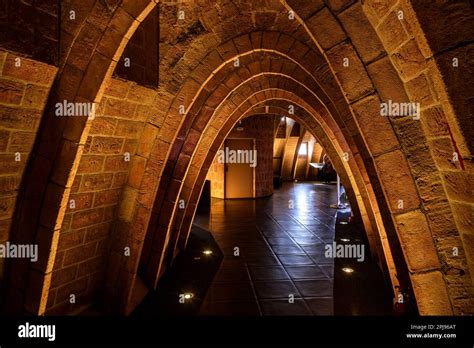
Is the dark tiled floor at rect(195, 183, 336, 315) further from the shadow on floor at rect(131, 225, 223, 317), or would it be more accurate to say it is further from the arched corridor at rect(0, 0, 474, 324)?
the shadow on floor at rect(131, 225, 223, 317)

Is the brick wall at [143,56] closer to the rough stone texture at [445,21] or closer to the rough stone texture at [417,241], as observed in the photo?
the rough stone texture at [445,21]

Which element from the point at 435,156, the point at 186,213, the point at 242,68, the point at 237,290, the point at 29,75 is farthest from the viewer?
the point at 186,213

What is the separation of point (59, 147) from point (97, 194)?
1369 millimetres

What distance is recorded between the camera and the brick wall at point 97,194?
3.55m

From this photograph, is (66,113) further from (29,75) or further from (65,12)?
(65,12)

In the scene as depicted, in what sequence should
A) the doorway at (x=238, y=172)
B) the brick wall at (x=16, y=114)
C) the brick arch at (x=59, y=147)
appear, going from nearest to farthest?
1. the brick wall at (x=16, y=114)
2. the brick arch at (x=59, y=147)
3. the doorway at (x=238, y=172)

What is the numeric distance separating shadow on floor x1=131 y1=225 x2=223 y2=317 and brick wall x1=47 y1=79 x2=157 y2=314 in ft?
2.91

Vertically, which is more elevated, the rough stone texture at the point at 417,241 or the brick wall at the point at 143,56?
the brick wall at the point at 143,56

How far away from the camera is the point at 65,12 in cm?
251

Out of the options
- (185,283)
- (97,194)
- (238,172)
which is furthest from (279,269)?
(238,172)

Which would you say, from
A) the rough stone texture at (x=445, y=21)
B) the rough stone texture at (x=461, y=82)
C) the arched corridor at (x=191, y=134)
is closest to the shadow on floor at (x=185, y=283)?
the arched corridor at (x=191, y=134)

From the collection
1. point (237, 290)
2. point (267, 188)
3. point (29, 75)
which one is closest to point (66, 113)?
point (29, 75)

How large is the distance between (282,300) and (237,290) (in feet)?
2.50

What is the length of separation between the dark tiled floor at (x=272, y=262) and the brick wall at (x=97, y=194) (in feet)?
5.68
